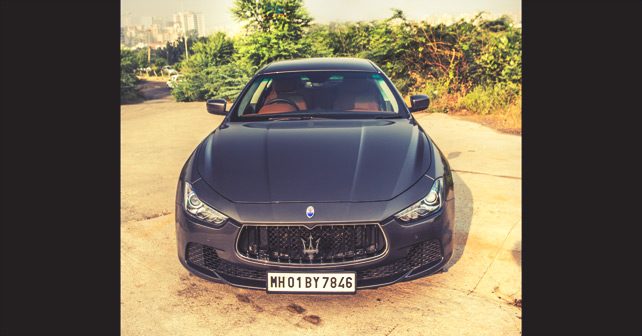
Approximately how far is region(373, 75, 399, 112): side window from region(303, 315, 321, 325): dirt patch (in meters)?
2.00

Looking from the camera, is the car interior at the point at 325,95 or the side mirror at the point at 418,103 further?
the side mirror at the point at 418,103

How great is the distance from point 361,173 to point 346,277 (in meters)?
0.65

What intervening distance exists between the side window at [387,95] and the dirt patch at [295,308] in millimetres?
1926

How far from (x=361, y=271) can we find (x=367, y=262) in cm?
7

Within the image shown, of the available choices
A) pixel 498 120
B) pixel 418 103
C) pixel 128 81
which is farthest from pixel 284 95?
pixel 128 81

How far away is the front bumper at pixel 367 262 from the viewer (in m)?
3.10

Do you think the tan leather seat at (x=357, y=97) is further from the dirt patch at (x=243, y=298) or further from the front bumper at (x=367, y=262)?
the dirt patch at (x=243, y=298)

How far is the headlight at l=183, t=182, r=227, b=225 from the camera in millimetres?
3201

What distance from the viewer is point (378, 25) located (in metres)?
16.5

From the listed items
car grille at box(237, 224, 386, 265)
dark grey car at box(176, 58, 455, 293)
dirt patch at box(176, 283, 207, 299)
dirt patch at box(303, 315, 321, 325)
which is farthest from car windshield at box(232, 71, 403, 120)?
dirt patch at box(303, 315, 321, 325)

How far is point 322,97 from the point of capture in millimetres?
4836

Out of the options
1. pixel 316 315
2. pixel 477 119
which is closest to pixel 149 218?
pixel 316 315

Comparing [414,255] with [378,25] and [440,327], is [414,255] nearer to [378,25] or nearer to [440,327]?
[440,327]

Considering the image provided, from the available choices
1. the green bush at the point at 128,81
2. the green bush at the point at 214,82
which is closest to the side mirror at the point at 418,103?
the green bush at the point at 214,82
